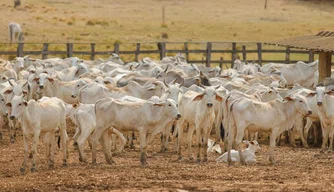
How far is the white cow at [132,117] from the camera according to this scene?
16.2m

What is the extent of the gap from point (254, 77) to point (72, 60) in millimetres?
7005

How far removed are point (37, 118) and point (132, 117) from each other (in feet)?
6.06

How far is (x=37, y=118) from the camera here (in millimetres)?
15711

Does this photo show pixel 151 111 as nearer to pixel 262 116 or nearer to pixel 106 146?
pixel 106 146

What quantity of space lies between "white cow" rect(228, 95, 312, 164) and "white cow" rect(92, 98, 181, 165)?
1177 mm

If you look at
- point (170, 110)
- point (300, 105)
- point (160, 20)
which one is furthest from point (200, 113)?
point (160, 20)

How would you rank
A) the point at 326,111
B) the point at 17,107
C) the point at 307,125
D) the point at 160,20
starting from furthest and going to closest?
the point at 160,20, the point at 307,125, the point at 326,111, the point at 17,107

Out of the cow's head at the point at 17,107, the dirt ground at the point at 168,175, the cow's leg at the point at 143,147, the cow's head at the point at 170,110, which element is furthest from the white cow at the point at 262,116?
the cow's head at the point at 17,107

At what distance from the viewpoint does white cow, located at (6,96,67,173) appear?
51.1 ft

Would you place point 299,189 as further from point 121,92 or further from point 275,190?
point 121,92

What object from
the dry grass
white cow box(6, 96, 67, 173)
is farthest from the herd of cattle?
the dry grass

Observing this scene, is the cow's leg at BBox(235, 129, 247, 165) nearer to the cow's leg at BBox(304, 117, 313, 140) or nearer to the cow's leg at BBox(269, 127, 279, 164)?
the cow's leg at BBox(269, 127, 279, 164)

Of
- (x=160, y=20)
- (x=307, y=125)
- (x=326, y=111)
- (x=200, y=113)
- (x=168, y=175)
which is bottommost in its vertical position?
(x=168, y=175)

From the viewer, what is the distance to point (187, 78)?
24.3 metres
